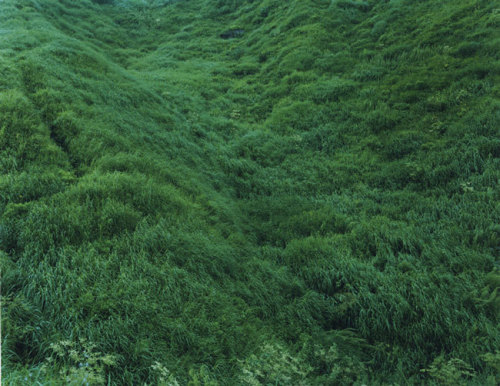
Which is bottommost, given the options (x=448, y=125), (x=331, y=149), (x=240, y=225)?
(x=240, y=225)

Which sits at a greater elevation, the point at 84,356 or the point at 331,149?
the point at 331,149

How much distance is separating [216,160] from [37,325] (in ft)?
22.1

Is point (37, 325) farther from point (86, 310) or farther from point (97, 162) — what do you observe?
point (97, 162)

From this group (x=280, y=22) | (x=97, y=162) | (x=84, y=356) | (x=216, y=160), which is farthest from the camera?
(x=280, y=22)

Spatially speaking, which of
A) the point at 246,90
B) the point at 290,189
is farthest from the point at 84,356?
A: the point at 246,90

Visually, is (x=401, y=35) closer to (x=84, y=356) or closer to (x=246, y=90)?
(x=246, y=90)

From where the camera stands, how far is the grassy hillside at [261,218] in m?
3.35

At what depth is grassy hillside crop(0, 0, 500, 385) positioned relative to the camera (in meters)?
3.35

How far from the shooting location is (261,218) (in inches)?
288

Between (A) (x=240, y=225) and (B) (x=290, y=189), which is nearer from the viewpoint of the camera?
(A) (x=240, y=225)

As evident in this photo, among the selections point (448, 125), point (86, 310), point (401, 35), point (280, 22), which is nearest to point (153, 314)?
point (86, 310)

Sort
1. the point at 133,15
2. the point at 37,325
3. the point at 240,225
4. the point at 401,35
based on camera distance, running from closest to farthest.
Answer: the point at 37,325 < the point at 240,225 < the point at 401,35 < the point at 133,15

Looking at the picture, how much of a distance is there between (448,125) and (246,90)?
893cm

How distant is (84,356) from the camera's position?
2.88 metres
